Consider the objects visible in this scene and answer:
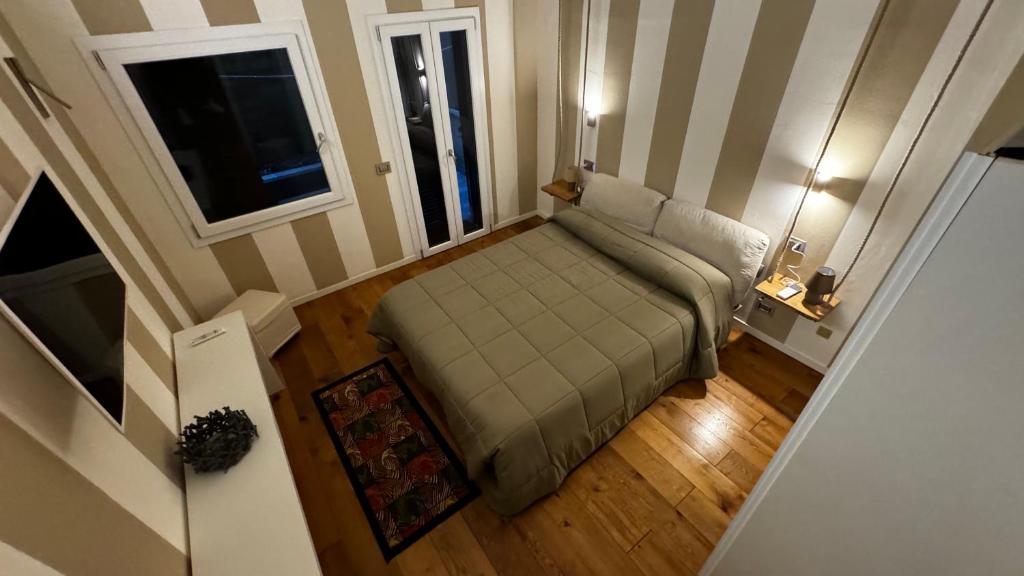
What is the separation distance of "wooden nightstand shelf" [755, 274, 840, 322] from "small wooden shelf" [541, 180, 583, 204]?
6.02 feet

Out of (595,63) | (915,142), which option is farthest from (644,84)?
(915,142)

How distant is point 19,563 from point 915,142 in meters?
3.37

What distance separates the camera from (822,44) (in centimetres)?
210

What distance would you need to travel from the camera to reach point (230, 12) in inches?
95.5

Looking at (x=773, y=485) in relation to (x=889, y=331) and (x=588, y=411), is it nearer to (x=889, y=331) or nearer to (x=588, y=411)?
(x=889, y=331)

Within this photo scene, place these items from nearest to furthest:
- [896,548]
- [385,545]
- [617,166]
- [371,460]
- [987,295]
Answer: [987,295] → [896,548] → [385,545] → [371,460] → [617,166]

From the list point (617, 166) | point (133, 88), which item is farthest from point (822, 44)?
point (133, 88)

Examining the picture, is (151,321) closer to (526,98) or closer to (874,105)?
(526,98)

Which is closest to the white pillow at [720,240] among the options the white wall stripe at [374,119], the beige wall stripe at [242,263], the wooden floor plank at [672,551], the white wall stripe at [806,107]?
the white wall stripe at [806,107]

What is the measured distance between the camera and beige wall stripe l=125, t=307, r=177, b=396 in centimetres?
175

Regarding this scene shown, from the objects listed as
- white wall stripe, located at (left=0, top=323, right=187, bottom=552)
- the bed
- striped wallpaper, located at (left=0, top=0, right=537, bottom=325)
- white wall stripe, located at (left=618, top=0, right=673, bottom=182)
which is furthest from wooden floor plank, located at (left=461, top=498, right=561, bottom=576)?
white wall stripe, located at (left=618, top=0, right=673, bottom=182)

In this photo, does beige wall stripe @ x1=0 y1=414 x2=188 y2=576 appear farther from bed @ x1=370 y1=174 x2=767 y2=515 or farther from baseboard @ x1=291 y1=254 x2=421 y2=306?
baseboard @ x1=291 y1=254 x2=421 y2=306

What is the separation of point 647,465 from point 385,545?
1.40m

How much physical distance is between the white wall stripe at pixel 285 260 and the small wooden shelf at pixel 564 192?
7.71 feet
